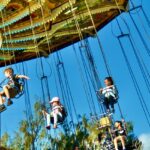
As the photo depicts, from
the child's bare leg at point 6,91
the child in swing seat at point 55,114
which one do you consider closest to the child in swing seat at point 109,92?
the child in swing seat at point 55,114

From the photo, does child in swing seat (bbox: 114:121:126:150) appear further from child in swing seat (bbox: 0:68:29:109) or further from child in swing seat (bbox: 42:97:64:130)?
child in swing seat (bbox: 0:68:29:109)

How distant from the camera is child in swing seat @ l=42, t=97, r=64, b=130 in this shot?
913cm

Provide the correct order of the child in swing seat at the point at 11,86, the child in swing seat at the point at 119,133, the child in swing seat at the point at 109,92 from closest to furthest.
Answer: the child in swing seat at the point at 119,133, the child in swing seat at the point at 109,92, the child in swing seat at the point at 11,86

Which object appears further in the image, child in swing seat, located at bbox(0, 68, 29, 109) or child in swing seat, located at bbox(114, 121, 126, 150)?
child in swing seat, located at bbox(0, 68, 29, 109)

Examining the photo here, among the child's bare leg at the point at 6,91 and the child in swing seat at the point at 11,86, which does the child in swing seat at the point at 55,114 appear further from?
the child's bare leg at the point at 6,91

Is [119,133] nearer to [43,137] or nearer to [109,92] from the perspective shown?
[109,92]

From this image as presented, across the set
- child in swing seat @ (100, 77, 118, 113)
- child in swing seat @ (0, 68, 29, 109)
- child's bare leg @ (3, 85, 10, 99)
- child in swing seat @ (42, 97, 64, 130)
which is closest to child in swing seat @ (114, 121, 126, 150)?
child in swing seat @ (100, 77, 118, 113)

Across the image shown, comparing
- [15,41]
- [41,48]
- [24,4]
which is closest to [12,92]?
[24,4]

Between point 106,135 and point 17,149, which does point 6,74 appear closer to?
point 106,135

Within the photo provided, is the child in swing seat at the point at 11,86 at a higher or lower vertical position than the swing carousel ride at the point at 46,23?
lower

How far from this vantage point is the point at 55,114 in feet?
30.1

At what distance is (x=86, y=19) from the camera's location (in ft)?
43.3

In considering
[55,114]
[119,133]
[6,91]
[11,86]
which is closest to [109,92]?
[119,133]

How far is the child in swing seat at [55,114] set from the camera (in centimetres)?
913
